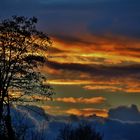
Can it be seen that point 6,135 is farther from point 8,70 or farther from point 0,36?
point 0,36

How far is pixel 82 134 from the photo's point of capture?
139 m

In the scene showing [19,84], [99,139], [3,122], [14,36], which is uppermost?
[14,36]

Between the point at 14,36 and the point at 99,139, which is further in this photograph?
the point at 99,139

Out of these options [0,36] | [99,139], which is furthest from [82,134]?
[0,36]

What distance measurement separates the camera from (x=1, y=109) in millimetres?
53094

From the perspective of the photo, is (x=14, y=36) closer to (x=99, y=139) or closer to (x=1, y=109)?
(x=1, y=109)

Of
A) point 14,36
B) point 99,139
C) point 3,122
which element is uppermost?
point 14,36

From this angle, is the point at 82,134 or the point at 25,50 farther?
the point at 82,134

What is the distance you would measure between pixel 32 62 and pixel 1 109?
5111mm

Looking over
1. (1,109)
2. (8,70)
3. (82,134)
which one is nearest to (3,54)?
(8,70)

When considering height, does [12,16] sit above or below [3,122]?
above

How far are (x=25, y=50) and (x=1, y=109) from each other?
19.5 ft

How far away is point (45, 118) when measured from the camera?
176 feet

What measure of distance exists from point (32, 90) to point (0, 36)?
600 cm
